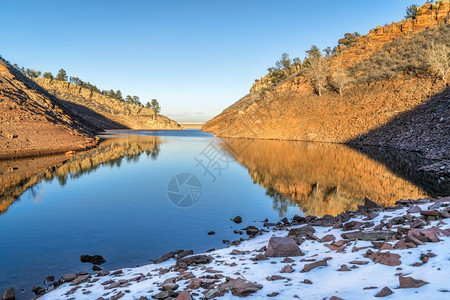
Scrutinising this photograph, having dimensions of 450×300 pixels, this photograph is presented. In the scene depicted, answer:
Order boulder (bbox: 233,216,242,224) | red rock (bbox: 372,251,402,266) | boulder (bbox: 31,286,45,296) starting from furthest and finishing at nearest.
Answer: boulder (bbox: 233,216,242,224) → boulder (bbox: 31,286,45,296) → red rock (bbox: 372,251,402,266)

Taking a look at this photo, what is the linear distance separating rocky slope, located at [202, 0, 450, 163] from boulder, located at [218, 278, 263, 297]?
28.3m

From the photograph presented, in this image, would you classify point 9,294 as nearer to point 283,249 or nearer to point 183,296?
point 183,296

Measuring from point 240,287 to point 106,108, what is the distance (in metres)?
184

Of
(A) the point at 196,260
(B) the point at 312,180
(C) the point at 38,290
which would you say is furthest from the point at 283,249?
(B) the point at 312,180

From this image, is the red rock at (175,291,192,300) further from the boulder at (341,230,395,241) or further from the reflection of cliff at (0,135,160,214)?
the reflection of cliff at (0,135,160,214)

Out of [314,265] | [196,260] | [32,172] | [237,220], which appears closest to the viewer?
[314,265]

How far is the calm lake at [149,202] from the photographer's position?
8.83 metres

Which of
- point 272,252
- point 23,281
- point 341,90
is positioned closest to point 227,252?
point 272,252

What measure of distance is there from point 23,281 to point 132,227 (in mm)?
4146

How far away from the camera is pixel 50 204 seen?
14500 mm

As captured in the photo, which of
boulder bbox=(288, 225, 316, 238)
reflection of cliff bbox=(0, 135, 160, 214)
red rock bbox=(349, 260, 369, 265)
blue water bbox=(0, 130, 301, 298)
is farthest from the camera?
reflection of cliff bbox=(0, 135, 160, 214)

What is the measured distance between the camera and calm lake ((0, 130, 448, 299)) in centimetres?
883

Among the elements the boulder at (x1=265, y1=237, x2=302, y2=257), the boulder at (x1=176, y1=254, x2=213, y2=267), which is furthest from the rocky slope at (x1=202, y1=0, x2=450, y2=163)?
the boulder at (x1=176, y1=254, x2=213, y2=267)

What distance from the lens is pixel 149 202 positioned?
1479 cm
